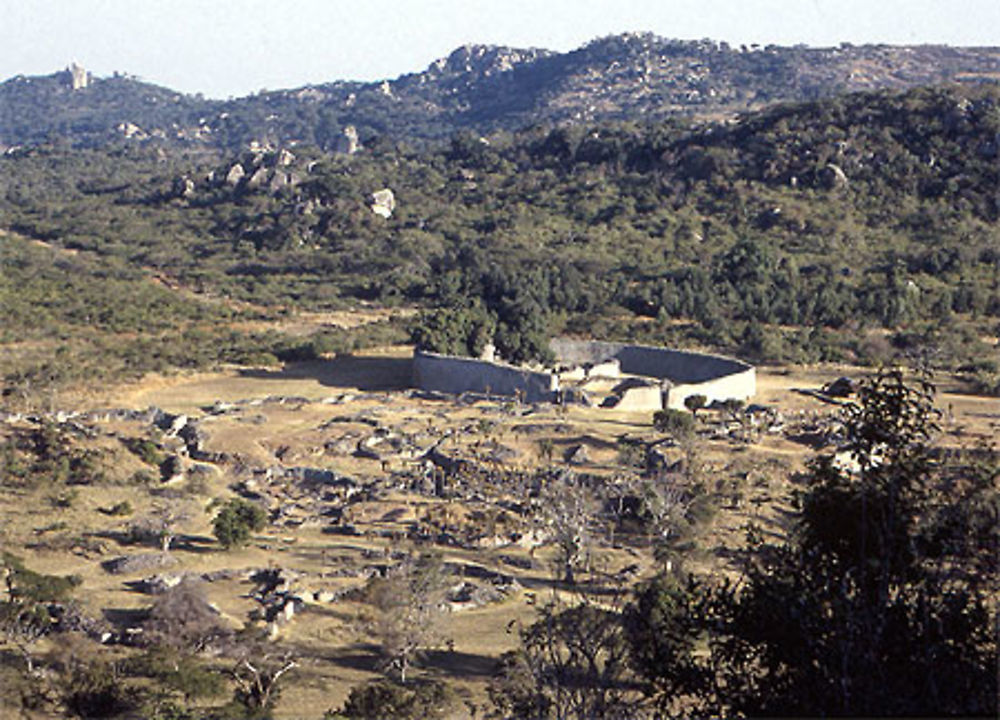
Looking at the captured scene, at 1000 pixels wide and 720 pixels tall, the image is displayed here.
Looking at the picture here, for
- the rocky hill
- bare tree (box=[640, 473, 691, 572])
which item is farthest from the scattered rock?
the rocky hill

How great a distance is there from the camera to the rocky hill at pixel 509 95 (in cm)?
12888

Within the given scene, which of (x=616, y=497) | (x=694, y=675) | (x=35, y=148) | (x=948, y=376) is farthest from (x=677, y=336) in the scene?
(x=35, y=148)

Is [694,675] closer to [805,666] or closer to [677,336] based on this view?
[805,666]

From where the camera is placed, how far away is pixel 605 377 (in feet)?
105

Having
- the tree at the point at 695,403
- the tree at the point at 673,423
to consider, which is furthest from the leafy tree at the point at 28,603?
the tree at the point at 695,403

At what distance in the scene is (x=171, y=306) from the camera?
155ft

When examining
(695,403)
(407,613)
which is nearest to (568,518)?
(407,613)

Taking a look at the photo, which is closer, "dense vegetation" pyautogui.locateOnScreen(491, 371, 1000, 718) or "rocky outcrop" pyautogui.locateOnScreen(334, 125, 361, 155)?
"dense vegetation" pyautogui.locateOnScreen(491, 371, 1000, 718)

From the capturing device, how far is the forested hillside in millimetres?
40844

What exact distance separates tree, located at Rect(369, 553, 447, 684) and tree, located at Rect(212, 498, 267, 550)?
3.47m

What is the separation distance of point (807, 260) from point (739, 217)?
10134mm

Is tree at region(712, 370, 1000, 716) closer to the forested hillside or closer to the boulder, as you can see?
the forested hillside

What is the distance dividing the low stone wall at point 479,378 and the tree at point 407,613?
13390 millimetres

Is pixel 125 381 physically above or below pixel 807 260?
below
